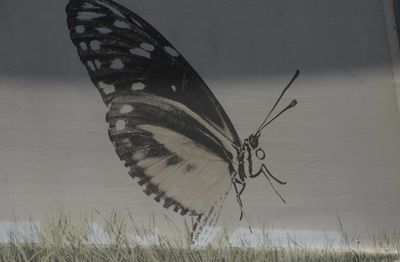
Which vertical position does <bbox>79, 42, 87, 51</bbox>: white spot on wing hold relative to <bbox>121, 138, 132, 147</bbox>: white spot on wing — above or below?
above

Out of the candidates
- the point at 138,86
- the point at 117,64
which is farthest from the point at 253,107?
the point at 117,64

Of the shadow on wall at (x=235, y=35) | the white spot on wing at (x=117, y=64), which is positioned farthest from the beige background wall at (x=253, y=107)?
the white spot on wing at (x=117, y=64)

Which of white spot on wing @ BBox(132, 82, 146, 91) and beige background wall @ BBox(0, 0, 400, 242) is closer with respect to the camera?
beige background wall @ BBox(0, 0, 400, 242)

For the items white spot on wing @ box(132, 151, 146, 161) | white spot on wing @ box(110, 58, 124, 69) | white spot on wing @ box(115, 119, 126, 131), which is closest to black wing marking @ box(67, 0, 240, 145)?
white spot on wing @ box(110, 58, 124, 69)

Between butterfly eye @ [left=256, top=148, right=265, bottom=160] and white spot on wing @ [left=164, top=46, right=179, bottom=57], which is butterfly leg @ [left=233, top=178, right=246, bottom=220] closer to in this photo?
butterfly eye @ [left=256, top=148, right=265, bottom=160]

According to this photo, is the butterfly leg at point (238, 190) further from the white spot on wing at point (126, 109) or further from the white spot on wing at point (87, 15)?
→ the white spot on wing at point (87, 15)

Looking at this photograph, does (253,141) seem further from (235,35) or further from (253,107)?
(235,35)

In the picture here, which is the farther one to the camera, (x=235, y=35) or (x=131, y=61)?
(x=235, y=35)

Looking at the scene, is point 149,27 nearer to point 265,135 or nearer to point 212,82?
point 212,82
